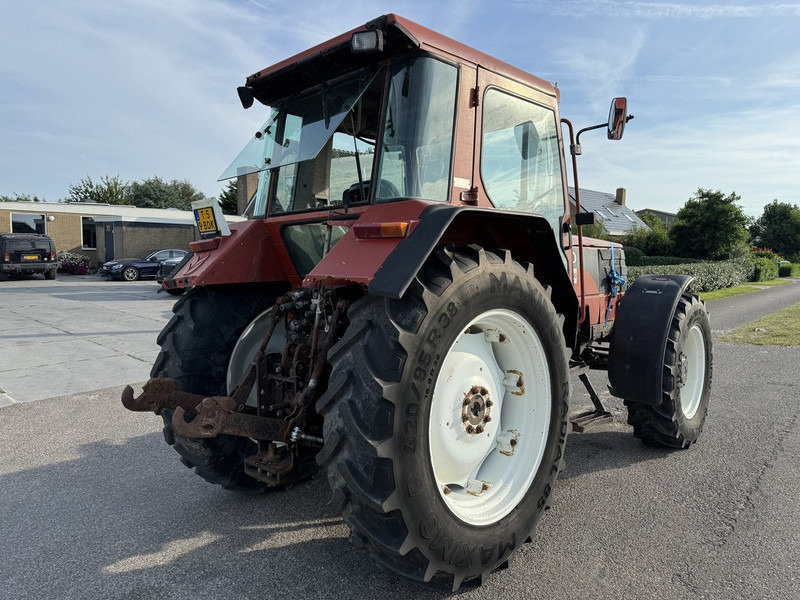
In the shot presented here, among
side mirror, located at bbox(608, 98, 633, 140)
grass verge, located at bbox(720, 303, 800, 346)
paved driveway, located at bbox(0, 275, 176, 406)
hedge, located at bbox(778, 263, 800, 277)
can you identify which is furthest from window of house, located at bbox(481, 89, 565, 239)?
hedge, located at bbox(778, 263, 800, 277)

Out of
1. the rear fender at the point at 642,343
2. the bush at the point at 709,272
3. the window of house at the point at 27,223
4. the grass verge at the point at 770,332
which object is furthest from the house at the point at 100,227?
→ the rear fender at the point at 642,343

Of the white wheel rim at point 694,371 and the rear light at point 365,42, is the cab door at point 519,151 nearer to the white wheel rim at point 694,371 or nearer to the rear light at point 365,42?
the rear light at point 365,42

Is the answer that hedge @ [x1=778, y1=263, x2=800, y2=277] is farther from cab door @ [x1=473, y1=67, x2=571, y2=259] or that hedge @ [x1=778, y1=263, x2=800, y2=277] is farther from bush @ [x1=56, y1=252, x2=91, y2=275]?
bush @ [x1=56, y1=252, x2=91, y2=275]

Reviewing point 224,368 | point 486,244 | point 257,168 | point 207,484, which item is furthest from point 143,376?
point 486,244

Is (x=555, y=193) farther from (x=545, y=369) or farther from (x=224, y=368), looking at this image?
(x=224, y=368)

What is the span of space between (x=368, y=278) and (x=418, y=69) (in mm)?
1152

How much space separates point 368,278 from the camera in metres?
2.11

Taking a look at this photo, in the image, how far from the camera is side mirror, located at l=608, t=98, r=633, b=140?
3447mm

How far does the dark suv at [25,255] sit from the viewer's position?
73.8 feet

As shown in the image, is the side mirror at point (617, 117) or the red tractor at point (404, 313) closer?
the red tractor at point (404, 313)

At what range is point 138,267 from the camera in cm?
2402

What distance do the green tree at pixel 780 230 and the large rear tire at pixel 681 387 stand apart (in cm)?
6267

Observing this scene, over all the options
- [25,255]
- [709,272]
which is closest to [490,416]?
[709,272]

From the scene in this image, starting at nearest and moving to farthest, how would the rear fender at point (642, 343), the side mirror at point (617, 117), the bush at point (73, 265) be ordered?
the side mirror at point (617, 117) → the rear fender at point (642, 343) → the bush at point (73, 265)
